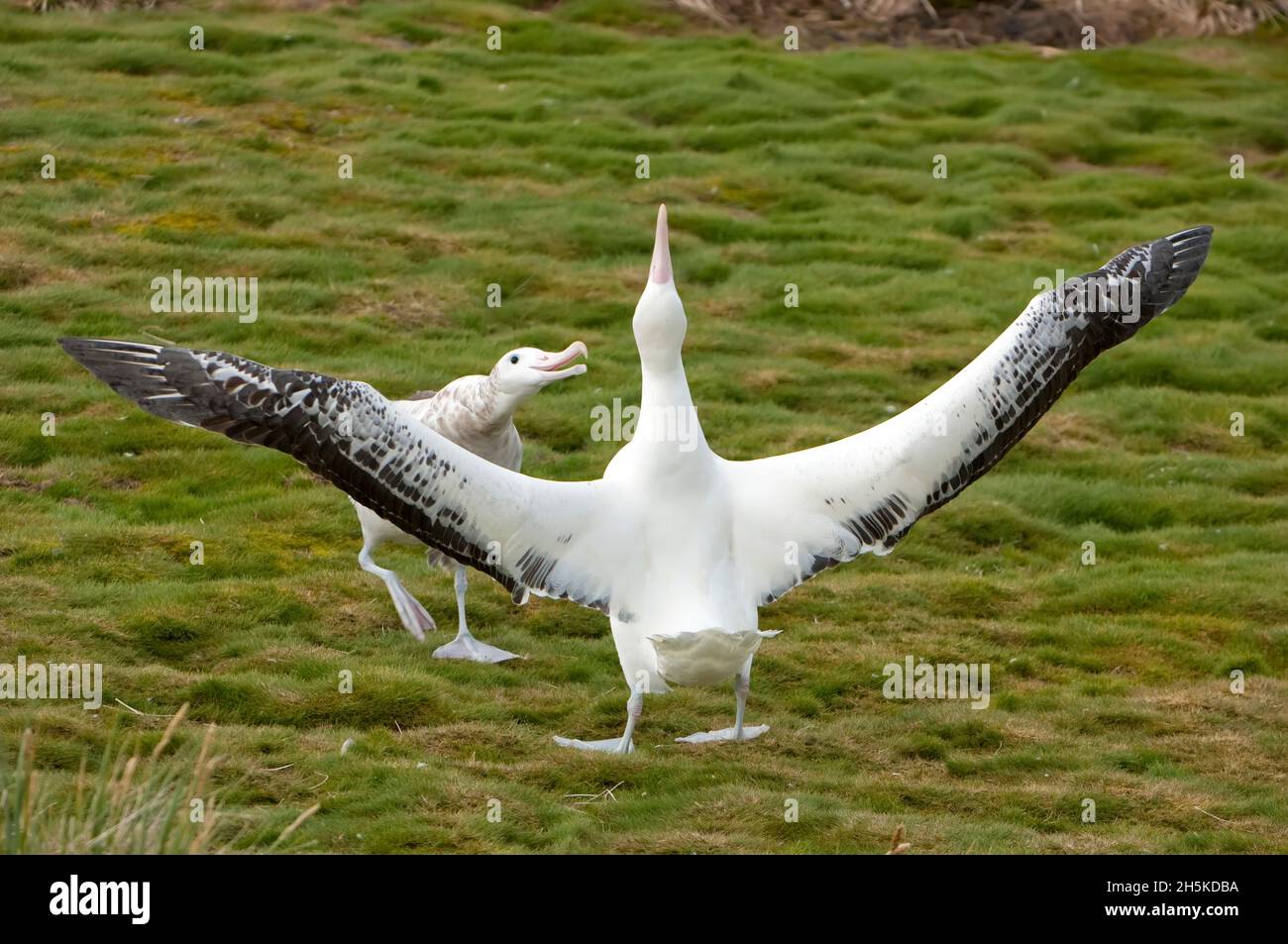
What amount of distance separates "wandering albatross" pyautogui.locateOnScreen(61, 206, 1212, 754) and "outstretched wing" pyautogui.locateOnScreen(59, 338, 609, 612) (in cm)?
1

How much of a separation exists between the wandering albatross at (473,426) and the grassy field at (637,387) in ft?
0.87

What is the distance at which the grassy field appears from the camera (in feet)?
27.2

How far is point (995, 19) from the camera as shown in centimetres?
2716

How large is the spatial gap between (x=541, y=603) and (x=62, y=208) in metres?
8.40

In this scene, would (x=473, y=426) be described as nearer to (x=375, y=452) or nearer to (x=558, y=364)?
(x=558, y=364)
